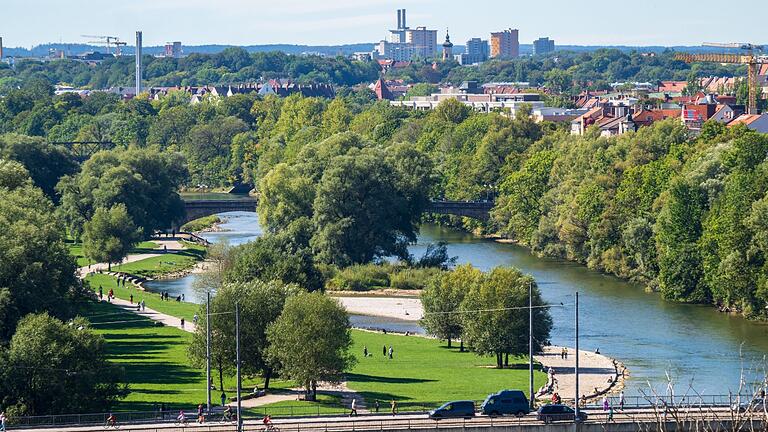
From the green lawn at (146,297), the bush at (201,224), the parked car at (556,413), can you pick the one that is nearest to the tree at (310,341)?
the parked car at (556,413)

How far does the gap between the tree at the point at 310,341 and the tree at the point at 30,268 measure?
8889mm

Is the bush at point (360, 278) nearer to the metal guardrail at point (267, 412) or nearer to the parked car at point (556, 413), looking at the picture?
the metal guardrail at point (267, 412)

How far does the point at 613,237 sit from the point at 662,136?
52.0ft

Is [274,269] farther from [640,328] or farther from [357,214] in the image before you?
[357,214]

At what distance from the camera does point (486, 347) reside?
7269 cm

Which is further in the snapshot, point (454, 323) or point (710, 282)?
point (710, 282)

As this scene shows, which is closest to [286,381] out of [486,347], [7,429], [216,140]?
[486,347]

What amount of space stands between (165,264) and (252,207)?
63.9 feet

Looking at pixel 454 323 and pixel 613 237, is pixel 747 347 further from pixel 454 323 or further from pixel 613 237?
pixel 613 237

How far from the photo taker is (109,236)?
110000mm

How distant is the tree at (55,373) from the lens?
55.8 metres

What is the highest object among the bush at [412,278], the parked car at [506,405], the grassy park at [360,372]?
the parked car at [506,405]

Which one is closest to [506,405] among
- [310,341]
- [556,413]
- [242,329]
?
[556,413]

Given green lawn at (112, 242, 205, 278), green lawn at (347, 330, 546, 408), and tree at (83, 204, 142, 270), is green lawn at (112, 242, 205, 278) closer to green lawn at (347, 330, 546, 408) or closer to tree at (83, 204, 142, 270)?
tree at (83, 204, 142, 270)
